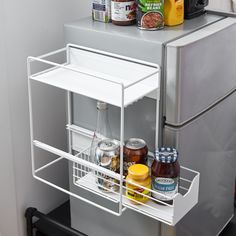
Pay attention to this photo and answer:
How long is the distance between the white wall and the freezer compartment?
1.55ft

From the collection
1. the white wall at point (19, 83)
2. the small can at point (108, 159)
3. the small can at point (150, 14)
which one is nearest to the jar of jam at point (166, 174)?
the small can at point (108, 159)

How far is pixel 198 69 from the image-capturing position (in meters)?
1.23

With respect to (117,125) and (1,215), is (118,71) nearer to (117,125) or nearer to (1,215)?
(117,125)

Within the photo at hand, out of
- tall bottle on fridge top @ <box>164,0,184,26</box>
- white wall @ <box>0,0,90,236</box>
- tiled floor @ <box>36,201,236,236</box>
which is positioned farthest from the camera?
tiled floor @ <box>36,201,236,236</box>

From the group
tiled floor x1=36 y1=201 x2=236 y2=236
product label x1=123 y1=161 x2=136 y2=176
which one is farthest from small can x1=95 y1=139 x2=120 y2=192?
tiled floor x1=36 y1=201 x2=236 y2=236

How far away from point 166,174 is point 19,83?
524 millimetres

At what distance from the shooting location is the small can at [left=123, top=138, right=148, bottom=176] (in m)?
1.24

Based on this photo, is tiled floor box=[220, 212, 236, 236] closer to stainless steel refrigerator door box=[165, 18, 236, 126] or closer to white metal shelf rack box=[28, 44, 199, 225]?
white metal shelf rack box=[28, 44, 199, 225]

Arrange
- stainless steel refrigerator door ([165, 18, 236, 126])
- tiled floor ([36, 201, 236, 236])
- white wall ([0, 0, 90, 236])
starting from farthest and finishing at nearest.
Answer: tiled floor ([36, 201, 236, 236]), white wall ([0, 0, 90, 236]), stainless steel refrigerator door ([165, 18, 236, 126])

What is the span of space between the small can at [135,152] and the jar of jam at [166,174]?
0.18 ft

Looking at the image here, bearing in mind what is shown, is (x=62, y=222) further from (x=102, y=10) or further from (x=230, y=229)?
(x=102, y=10)

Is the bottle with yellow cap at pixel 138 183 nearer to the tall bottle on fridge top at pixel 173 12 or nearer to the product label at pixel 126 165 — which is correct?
the product label at pixel 126 165

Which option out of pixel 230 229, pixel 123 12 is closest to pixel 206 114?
pixel 123 12

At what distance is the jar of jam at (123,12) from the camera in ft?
4.22
